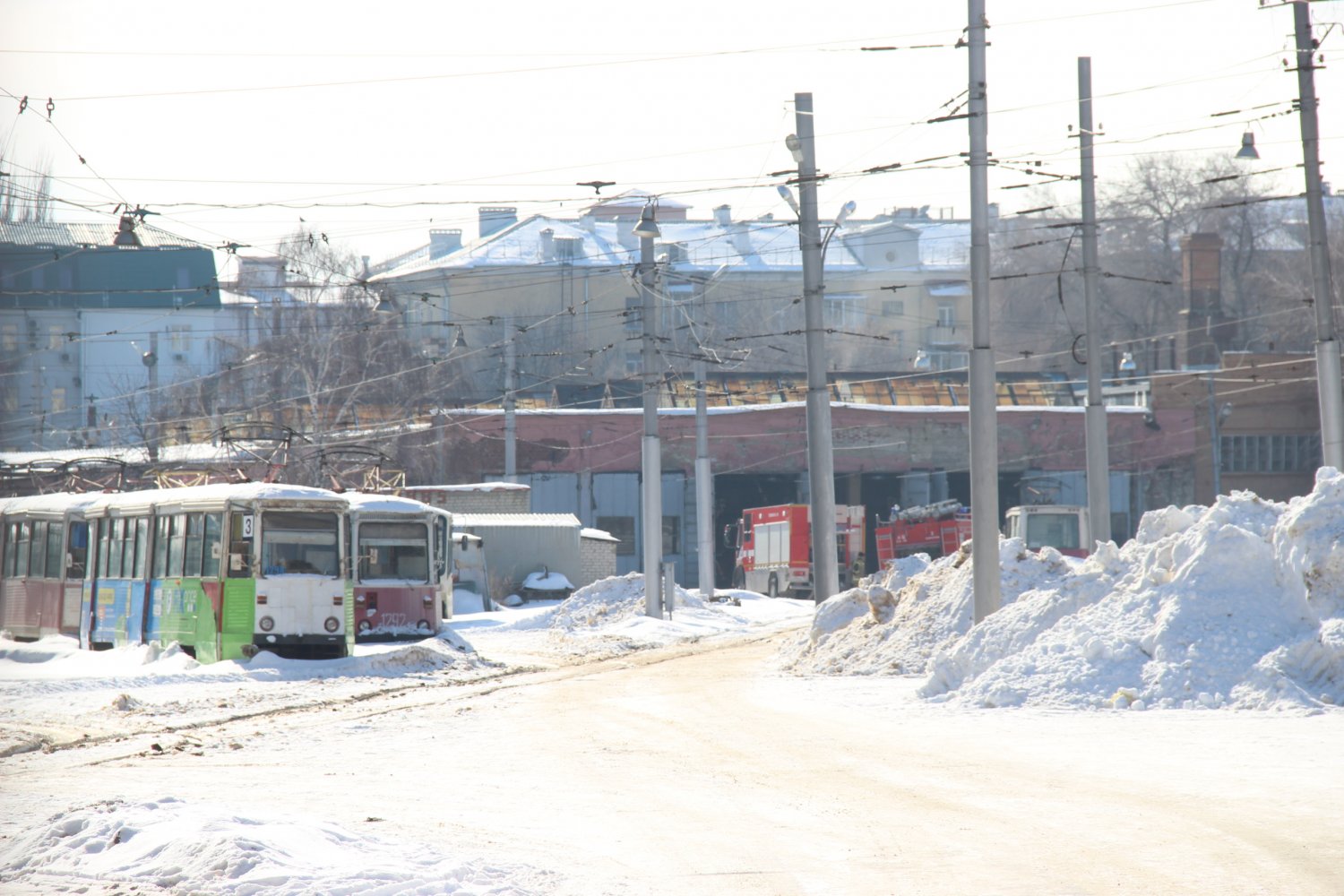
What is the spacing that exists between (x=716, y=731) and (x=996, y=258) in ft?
272

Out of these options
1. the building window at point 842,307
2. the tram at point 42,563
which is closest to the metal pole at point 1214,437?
the building window at point 842,307

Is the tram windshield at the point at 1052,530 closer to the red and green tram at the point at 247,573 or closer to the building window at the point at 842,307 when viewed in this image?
the red and green tram at the point at 247,573

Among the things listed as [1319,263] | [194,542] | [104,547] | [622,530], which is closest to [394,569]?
[104,547]

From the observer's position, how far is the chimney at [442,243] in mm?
81500

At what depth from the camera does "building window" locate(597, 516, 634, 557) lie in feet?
192

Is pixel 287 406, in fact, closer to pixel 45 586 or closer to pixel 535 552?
pixel 535 552

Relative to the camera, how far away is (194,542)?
2370 centimetres

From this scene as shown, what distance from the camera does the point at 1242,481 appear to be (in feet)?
197

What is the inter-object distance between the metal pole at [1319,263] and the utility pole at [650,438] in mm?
12759

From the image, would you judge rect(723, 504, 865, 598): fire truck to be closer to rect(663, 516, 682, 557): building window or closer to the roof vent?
rect(663, 516, 682, 557): building window

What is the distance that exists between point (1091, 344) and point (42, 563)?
20.2 m

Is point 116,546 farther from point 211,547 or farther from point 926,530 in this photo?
point 926,530

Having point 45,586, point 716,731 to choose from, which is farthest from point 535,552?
point 716,731

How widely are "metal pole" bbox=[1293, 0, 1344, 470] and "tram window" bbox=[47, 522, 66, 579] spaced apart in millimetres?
21845
